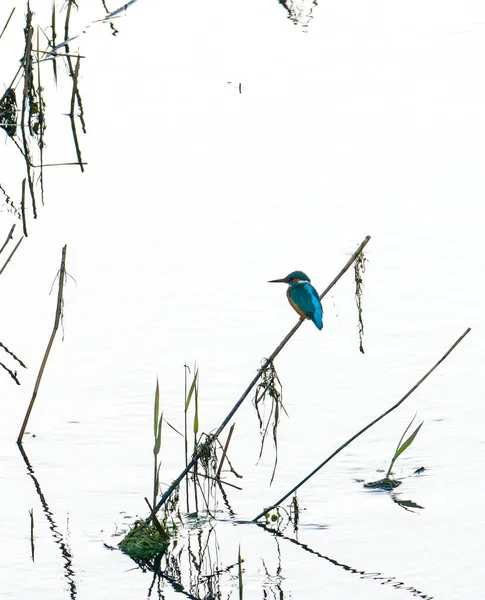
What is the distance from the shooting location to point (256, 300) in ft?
26.3

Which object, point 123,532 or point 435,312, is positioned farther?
point 435,312

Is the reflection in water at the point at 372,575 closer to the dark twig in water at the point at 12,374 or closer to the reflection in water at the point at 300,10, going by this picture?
the dark twig in water at the point at 12,374

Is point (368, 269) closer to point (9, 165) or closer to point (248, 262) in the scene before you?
point (248, 262)

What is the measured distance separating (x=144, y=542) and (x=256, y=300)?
3013 mm

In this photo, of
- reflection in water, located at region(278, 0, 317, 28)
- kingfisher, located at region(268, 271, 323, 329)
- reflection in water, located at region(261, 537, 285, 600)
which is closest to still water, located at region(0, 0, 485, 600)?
reflection in water, located at region(261, 537, 285, 600)

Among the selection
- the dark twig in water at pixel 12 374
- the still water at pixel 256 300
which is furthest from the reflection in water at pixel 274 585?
the dark twig in water at pixel 12 374

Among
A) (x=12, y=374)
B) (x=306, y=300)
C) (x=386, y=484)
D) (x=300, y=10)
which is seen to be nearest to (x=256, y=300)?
(x=306, y=300)

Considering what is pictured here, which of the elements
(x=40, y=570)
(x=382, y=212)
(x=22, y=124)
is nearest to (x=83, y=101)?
(x=22, y=124)

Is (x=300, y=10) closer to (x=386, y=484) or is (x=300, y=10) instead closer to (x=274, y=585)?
(x=386, y=484)

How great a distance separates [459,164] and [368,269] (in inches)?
83.4

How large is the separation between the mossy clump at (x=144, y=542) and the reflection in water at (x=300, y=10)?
9.91 m

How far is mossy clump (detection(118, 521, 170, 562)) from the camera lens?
5.23m

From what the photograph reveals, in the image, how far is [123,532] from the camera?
5.43 meters

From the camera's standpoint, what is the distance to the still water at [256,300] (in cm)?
534
